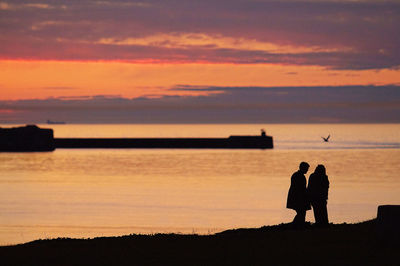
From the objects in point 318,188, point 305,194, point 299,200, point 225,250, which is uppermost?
point 318,188

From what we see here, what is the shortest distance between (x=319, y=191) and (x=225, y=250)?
5049mm

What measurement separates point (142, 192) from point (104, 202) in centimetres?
750

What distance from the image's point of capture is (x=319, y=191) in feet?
69.4

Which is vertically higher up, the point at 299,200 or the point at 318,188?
the point at 318,188

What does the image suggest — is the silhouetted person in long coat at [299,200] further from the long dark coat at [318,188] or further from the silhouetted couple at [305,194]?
the long dark coat at [318,188]

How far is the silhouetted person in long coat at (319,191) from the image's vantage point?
21.0 m

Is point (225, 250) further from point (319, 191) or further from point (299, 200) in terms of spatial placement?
point (319, 191)

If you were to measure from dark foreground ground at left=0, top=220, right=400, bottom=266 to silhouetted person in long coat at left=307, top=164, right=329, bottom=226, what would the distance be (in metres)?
1.24

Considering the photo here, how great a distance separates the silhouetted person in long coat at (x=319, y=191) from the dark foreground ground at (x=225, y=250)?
49.0 inches

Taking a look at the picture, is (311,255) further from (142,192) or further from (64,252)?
(142,192)

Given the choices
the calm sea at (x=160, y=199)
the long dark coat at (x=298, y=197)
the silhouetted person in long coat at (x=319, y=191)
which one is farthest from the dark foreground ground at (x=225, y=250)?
the calm sea at (x=160, y=199)

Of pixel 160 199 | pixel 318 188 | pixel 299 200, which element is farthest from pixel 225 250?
pixel 160 199

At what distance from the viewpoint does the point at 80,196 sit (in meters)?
50.1

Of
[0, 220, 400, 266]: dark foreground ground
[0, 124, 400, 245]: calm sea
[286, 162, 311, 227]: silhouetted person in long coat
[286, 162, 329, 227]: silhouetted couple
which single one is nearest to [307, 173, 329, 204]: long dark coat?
[286, 162, 329, 227]: silhouetted couple
